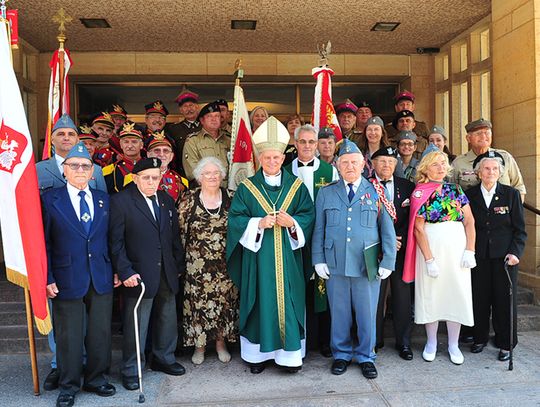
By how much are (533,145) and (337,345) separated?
3276mm

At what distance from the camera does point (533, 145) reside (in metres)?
5.70

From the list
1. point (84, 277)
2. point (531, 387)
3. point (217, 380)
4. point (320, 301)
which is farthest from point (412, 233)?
point (84, 277)

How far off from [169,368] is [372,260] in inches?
72.8

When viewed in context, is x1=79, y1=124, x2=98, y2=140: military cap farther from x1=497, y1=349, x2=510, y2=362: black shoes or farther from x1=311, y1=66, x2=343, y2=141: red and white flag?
x1=497, y1=349, x2=510, y2=362: black shoes

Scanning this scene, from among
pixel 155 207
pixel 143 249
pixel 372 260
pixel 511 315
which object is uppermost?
pixel 155 207

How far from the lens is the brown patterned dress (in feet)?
14.2

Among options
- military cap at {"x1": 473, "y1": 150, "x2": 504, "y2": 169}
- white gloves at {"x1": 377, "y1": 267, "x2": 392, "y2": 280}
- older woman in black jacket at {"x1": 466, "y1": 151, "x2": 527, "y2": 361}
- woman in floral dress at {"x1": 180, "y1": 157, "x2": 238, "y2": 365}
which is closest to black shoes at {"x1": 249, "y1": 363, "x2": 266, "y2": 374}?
woman in floral dress at {"x1": 180, "y1": 157, "x2": 238, "y2": 365}

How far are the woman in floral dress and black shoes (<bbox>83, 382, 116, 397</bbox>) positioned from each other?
748 mm

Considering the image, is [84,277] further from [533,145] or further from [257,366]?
[533,145]

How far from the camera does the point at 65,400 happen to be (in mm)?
3607

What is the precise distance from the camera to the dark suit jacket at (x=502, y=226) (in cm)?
453

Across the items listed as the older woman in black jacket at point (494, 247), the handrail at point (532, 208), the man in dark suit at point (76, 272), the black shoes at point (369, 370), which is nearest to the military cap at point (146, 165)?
the man in dark suit at point (76, 272)

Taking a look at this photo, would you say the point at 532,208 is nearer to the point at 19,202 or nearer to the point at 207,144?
the point at 207,144

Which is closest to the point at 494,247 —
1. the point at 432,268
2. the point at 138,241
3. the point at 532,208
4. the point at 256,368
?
the point at 432,268
